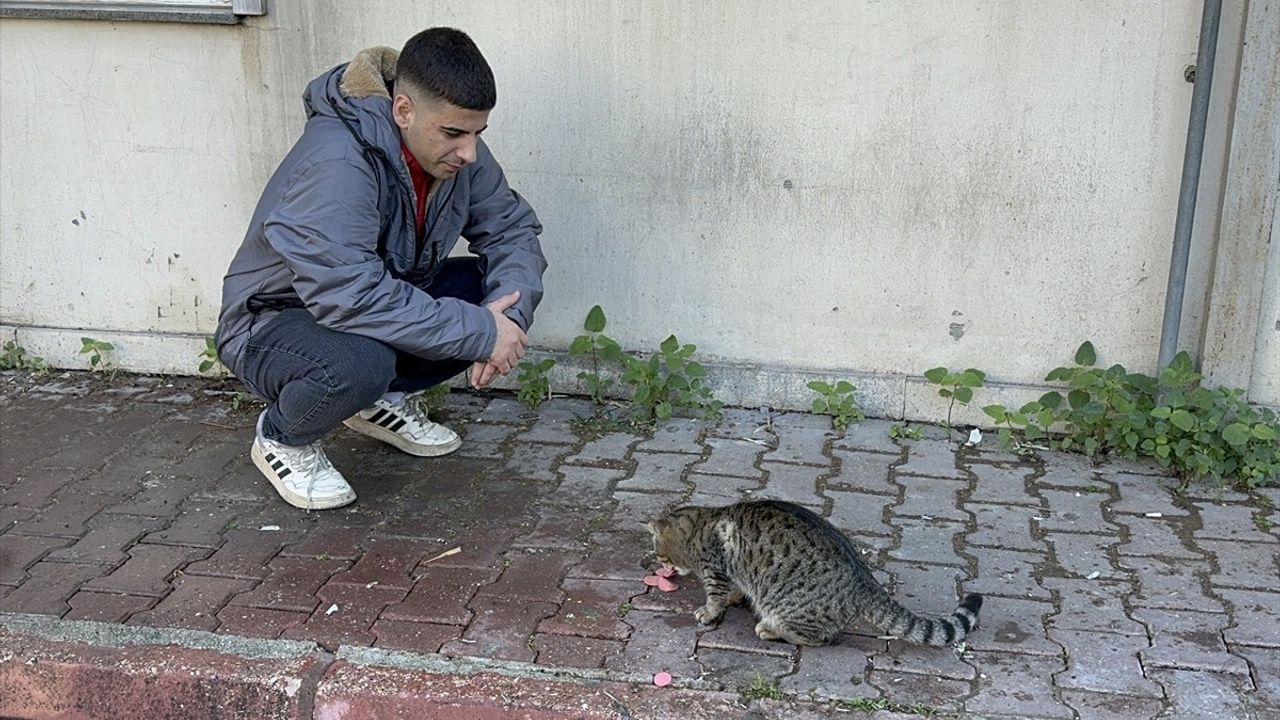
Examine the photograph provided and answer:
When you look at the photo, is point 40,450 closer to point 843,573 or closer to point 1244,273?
point 843,573

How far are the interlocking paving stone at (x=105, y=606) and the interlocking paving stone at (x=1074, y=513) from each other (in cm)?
294

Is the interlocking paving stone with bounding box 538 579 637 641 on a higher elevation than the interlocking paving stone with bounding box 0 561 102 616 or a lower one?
higher

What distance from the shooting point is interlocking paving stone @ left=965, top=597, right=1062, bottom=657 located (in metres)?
3.54

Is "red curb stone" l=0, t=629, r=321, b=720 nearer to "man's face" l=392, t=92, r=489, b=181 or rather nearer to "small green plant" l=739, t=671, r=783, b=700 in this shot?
"small green plant" l=739, t=671, r=783, b=700

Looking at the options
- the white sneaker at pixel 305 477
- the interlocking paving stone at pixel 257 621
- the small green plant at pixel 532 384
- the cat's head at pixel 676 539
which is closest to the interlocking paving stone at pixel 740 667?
the cat's head at pixel 676 539

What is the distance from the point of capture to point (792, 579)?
11.5 feet

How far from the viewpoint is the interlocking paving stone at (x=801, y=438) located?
191 inches

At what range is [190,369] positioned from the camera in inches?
223

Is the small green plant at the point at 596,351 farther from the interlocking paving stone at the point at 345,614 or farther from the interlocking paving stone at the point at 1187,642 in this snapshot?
the interlocking paving stone at the point at 1187,642

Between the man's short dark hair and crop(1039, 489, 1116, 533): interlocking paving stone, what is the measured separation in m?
2.37

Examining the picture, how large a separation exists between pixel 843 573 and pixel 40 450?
10.6ft

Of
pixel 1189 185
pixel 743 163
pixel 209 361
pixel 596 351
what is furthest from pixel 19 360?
pixel 1189 185

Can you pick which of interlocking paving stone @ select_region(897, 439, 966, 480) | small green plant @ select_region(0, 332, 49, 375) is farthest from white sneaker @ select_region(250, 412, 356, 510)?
interlocking paving stone @ select_region(897, 439, 966, 480)

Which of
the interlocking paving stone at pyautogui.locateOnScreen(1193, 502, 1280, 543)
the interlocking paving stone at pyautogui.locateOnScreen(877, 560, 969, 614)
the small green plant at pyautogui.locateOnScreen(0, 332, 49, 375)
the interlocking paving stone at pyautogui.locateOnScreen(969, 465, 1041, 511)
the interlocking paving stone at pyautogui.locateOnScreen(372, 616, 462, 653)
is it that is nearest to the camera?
the interlocking paving stone at pyautogui.locateOnScreen(372, 616, 462, 653)
